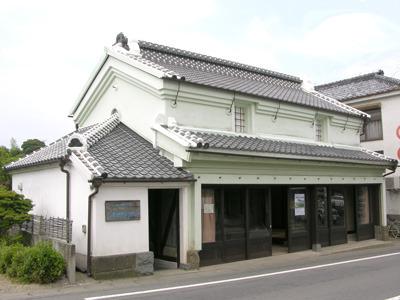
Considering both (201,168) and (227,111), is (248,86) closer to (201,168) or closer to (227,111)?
(227,111)

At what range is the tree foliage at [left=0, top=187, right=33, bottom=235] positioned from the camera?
1291 centimetres

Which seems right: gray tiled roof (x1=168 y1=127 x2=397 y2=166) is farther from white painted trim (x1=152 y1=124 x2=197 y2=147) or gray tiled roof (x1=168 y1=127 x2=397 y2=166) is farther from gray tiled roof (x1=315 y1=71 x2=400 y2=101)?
gray tiled roof (x1=315 y1=71 x2=400 y2=101)

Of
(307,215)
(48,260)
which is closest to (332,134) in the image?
(307,215)

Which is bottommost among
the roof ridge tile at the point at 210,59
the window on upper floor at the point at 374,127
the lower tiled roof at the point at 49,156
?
the lower tiled roof at the point at 49,156

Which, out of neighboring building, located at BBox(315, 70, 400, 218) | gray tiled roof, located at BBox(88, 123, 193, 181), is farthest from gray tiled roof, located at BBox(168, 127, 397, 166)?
neighboring building, located at BBox(315, 70, 400, 218)

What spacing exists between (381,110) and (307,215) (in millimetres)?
10657

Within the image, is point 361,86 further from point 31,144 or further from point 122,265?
point 31,144

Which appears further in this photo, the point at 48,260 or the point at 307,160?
the point at 307,160

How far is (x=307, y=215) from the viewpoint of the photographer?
57.5 ft

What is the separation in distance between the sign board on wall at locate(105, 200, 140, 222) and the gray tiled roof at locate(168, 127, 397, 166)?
2274mm

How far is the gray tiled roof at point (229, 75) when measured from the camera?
54.5ft

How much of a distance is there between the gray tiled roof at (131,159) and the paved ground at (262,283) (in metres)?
2.66

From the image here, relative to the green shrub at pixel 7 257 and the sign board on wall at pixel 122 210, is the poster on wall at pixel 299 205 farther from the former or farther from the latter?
the green shrub at pixel 7 257

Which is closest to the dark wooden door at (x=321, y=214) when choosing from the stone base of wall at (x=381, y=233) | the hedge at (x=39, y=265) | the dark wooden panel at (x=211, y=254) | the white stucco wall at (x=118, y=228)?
the stone base of wall at (x=381, y=233)
